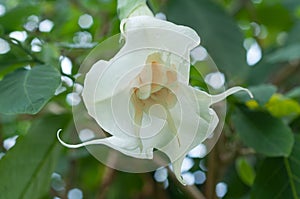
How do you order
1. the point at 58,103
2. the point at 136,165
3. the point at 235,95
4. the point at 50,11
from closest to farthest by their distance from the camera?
the point at 136,165
the point at 235,95
the point at 58,103
the point at 50,11

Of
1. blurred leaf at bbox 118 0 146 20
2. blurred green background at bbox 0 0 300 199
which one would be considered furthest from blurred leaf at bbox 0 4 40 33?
blurred leaf at bbox 118 0 146 20

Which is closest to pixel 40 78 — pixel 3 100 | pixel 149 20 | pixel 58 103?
pixel 3 100

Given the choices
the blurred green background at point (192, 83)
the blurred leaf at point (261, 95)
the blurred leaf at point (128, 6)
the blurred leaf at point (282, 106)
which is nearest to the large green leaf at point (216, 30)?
the blurred green background at point (192, 83)

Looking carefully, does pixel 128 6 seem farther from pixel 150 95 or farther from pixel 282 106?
pixel 282 106

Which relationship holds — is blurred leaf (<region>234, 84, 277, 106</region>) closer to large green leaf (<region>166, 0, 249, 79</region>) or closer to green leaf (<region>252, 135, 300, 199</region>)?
green leaf (<region>252, 135, 300, 199</region>)

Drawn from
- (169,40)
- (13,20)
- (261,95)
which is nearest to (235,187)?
(261,95)

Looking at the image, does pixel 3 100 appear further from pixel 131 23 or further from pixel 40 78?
pixel 131 23

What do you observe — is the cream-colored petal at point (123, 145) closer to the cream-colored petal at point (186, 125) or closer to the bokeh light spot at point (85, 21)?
the cream-colored petal at point (186, 125)
